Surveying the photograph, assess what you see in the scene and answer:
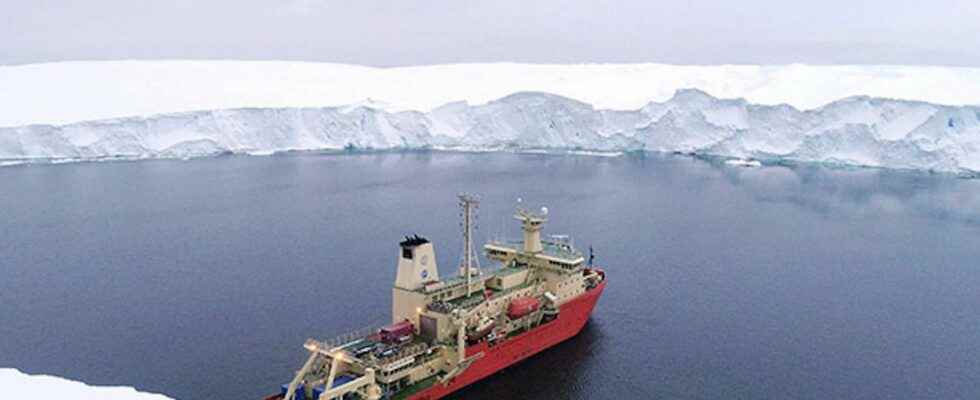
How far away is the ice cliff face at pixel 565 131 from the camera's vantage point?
186 ft

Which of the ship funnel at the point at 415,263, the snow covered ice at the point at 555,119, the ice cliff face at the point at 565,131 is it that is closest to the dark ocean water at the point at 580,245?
the ship funnel at the point at 415,263

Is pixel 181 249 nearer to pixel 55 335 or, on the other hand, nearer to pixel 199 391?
pixel 55 335

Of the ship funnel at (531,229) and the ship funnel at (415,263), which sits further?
the ship funnel at (531,229)

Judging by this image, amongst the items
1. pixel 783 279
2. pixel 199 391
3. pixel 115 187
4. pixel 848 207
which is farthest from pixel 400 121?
pixel 199 391

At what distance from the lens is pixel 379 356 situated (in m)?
17.9

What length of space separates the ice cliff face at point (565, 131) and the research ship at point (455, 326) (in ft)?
142

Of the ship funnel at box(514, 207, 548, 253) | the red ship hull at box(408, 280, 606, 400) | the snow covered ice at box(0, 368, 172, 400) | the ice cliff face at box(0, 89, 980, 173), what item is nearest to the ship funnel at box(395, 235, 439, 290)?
the red ship hull at box(408, 280, 606, 400)

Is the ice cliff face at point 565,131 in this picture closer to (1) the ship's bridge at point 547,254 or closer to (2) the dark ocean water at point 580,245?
(2) the dark ocean water at point 580,245

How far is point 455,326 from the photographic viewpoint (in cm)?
1919

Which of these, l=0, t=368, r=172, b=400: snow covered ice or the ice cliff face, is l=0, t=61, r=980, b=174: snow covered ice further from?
l=0, t=368, r=172, b=400: snow covered ice

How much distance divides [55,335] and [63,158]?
155 feet

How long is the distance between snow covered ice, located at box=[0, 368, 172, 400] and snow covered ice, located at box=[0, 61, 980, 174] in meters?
57.7

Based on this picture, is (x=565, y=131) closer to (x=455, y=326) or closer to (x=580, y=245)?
(x=580, y=245)

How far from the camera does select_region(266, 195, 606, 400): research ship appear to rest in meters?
17.4
